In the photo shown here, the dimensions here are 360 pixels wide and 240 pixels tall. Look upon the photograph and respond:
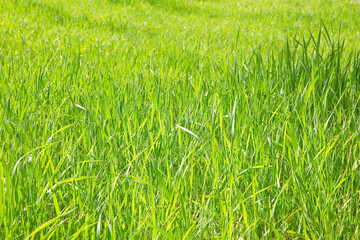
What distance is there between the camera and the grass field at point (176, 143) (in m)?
1.20

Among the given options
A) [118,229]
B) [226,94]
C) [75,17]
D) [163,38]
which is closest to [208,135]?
[226,94]

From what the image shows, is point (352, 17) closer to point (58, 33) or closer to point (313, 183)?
point (58, 33)

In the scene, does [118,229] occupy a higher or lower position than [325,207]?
lower

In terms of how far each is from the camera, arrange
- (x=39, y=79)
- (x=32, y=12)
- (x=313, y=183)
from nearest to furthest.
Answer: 1. (x=313, y=183)
2. (x=39, y=79)
3. (x=32, y=12)

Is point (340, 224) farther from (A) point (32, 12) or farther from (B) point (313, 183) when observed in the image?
(A) point (32, 12)

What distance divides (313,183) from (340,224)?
0.60 feet

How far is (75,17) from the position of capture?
5777 mm

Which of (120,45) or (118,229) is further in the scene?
(120,45)

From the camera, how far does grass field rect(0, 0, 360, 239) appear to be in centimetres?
120

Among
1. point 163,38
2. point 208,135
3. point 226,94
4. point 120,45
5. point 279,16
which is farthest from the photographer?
point 279,16

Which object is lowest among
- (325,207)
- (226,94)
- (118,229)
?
(118,229)

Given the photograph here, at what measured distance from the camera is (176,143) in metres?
1.72

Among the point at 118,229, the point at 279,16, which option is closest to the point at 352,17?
the point at 279,16

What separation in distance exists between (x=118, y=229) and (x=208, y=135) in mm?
709
